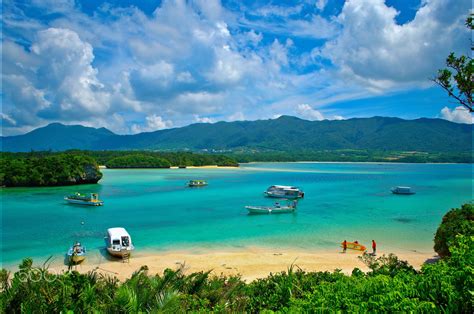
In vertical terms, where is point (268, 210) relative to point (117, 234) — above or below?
below

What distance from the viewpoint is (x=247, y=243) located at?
2627 centimetres

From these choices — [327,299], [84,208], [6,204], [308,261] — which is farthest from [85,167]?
[327,299]

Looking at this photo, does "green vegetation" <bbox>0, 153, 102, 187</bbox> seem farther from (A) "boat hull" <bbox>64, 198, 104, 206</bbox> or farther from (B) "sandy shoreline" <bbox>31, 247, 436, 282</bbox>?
(B) "sandy shoreline" <bbox>31, 247, 436, 282</bbox>

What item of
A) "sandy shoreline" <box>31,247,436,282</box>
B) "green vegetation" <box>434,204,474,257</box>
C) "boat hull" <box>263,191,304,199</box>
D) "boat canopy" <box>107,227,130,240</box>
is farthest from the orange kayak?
"boat hull" <box>263,191,304,199</box>

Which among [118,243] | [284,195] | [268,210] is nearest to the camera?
[118,243]

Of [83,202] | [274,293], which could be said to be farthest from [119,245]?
[83,202]

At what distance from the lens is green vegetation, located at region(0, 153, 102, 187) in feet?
223

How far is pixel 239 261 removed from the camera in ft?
69.1

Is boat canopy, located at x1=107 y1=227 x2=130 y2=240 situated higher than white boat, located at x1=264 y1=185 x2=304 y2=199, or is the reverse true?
boat canopy, located at x1=107 y1=227 x2=130 y2=240

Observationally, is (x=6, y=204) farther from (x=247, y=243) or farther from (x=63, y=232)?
(x=247, y=243)

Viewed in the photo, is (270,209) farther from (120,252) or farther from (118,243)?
(120,252)

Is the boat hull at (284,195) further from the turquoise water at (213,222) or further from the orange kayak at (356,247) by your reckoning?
the orange kayak at (356,247)

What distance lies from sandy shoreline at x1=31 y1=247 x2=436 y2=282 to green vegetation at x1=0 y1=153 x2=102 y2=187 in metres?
56.5

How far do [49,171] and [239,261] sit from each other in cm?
6421
